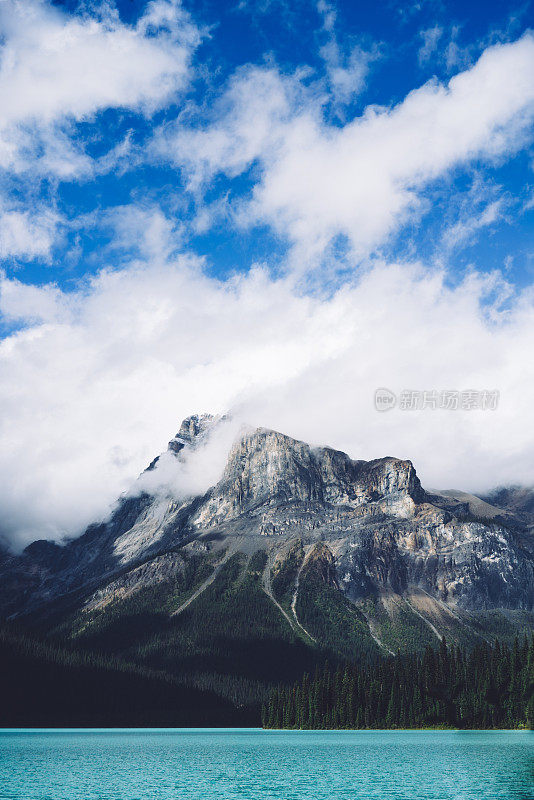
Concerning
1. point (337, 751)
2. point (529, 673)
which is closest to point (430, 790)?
point (337, 751)

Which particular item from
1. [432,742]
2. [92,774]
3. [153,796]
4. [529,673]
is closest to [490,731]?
[529,673]

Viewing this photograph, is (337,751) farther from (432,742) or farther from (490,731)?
(490,731)

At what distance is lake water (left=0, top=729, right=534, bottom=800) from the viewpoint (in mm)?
77375

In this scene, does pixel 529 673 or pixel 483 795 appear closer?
pixel 483 795

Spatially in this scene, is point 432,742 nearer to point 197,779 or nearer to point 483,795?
point 197,779

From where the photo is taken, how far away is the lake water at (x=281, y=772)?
77.4 meters

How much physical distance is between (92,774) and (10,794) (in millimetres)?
26844

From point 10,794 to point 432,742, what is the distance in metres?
109

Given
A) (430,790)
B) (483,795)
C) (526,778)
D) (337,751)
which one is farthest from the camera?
(337,751)

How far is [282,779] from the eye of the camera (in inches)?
3620

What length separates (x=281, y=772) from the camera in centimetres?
10106

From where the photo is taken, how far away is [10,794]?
78.0 metres

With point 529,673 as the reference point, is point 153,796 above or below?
below

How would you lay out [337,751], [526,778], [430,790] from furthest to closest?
1. [337,751]
2. [526,778]
3. [430,790]
